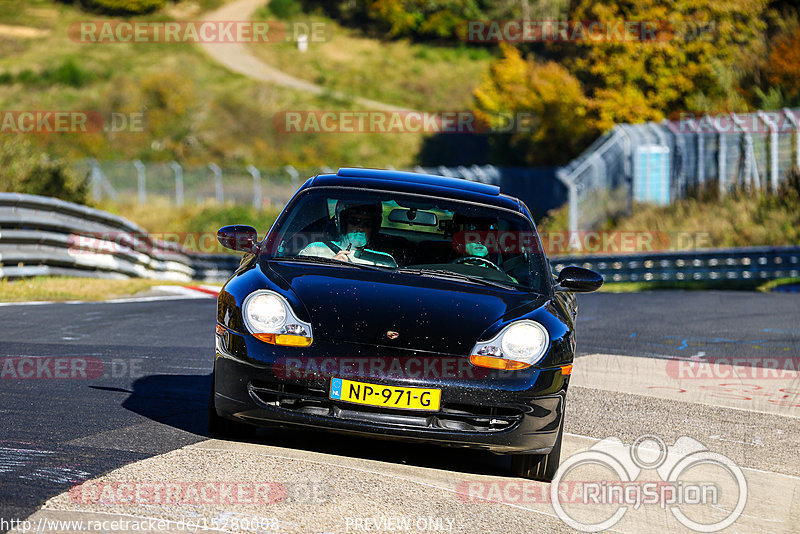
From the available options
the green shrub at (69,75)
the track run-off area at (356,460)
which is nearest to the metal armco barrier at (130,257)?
the track run-off area at (356,460)

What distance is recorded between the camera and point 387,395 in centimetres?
561

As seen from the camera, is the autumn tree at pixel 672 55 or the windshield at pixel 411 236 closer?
the windshield at pixel 411 236

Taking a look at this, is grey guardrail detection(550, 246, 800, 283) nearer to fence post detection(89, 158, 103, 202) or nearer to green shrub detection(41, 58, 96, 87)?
fence post detection(89, 158, 103, 202)

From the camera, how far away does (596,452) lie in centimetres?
668

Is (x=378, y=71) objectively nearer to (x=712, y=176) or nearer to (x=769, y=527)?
(x=712, y=176)

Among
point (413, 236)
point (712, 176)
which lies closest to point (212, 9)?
point (712, 176)

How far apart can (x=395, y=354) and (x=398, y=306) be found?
1.05 ft

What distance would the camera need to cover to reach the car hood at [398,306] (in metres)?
5.73

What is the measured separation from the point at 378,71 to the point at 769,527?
6658 centimetres

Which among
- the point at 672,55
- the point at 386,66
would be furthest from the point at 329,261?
the point at 386,66

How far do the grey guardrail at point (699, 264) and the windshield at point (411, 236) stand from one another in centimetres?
1349

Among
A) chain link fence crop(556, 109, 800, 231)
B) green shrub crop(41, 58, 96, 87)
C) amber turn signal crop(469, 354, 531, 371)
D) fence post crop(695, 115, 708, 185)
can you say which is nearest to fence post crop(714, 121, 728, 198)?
chain link fence crop(556, 109, 800, 231)

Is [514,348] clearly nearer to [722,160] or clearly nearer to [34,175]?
[34,175]

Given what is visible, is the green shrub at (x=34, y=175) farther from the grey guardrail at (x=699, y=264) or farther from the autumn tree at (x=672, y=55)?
the autumn tree at (x=672, y=55)
